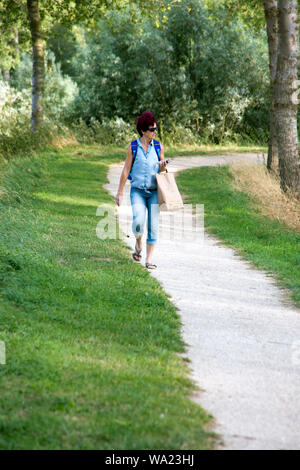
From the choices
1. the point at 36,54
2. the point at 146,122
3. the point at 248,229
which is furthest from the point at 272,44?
the point at 146,122

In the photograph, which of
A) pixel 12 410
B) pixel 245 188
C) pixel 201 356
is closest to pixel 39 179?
pixel 245 188

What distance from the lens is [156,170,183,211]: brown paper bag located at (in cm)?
818

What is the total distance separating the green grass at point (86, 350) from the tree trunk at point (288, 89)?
5.10m

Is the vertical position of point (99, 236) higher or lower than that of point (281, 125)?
lower

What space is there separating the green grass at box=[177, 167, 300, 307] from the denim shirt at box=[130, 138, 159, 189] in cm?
213

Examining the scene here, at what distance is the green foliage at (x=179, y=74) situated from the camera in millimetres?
30984

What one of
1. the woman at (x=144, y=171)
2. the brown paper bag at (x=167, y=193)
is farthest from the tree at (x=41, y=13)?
the brown paper bag at (x=167, y=193)

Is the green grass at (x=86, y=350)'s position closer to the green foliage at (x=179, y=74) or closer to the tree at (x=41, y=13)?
the tree at (x=41, y=13)

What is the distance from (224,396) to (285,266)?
4.95 meters

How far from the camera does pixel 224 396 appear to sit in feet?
15.4

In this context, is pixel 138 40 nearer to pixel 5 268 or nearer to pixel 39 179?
pixel 39 179

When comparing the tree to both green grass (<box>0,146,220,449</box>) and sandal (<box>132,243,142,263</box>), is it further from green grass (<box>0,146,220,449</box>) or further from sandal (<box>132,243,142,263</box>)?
sandal (<box>132,243,142,263</box>)

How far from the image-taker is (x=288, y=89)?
1354 centimetres

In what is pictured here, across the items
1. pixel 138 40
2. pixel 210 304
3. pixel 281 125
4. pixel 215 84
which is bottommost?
pixel 210 304
